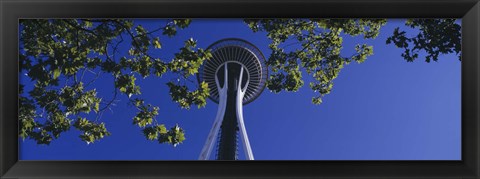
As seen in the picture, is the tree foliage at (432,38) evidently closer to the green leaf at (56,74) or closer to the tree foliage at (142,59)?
the tree foliage at (142,59)

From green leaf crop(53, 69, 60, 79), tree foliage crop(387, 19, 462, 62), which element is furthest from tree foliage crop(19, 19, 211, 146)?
tree foliage crop(387, 19, 462, 62)

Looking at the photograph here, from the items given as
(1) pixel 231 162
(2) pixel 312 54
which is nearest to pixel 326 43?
(2) pixel 312 54

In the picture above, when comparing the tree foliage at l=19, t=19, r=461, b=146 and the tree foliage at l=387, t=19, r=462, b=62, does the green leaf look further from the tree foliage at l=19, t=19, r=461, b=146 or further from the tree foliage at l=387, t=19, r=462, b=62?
the tree foliage at l=387, t=19, r=462, b=62

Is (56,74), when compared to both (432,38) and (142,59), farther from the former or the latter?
(432,38)

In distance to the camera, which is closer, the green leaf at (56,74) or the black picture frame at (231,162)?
the black picture frame at (231,162)

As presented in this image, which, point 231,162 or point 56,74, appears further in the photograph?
point 56,74

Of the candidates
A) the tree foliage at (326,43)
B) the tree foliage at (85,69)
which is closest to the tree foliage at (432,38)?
the tree foliage at (326,43)

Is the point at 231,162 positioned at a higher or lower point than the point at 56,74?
lower
